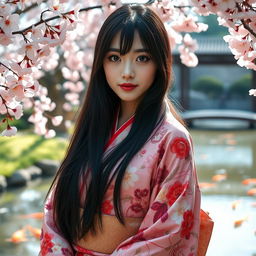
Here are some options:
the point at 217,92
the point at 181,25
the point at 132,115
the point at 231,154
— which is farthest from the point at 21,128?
the point at 132,115

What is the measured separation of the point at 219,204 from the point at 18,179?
2.78 meters

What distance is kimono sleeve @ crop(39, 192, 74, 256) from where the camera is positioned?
6.14ft

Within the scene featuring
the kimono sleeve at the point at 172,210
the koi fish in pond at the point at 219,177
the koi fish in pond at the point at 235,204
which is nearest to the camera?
the kimono sleeve at the point at 172,210

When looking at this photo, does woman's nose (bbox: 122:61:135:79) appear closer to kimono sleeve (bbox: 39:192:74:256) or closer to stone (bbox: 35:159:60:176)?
kimono sleeve (bbox: 39:192:74:256)

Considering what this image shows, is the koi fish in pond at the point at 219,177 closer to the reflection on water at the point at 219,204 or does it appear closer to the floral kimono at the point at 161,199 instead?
the reflection on water at the point at 219,204

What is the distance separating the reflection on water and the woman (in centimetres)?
240

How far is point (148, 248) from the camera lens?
1.70m

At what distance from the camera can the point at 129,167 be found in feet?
5.96

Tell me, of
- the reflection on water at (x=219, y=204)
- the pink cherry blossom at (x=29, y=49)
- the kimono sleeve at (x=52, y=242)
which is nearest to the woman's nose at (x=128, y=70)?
the pink cherry blossom at (x=29, y=49)

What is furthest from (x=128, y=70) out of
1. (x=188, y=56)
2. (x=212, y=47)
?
(x=212, y=47)

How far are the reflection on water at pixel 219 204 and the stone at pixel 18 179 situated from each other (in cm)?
12

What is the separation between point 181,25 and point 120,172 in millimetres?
1466

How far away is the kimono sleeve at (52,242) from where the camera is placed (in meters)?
1.87

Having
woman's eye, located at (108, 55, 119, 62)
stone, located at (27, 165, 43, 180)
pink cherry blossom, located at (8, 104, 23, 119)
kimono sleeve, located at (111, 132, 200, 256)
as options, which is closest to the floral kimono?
kimono sleeve, located at (111, 132, 200, 256)
